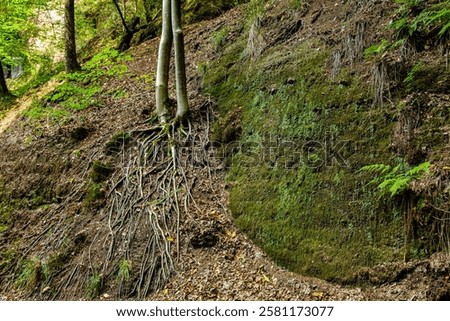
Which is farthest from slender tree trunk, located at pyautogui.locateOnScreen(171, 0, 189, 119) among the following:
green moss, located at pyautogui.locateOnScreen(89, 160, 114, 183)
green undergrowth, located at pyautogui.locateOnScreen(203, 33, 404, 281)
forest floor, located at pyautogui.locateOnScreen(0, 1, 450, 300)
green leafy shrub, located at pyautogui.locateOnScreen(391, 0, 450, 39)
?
green leafy shrub, located at pyautogui.locateOnScreen(391, 0, 450, 39)

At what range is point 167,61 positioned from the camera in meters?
8.45

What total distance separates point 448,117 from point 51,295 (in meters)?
5.88

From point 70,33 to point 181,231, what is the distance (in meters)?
7.96

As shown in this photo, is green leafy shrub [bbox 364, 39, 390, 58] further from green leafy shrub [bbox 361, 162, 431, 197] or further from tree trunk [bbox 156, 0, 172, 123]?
tree trunk [bbox 156, 0, 172, 123]

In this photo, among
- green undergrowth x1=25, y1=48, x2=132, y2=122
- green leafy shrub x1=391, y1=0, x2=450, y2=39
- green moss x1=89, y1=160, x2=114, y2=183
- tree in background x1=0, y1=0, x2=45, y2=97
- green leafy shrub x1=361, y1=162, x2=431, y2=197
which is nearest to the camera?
green leafy shrub x1=361, y1=162, x2=431, y2=197

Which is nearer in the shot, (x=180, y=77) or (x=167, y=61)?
(x=180, y=77)

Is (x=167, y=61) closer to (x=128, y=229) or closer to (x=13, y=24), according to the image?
(x=128, y=229)

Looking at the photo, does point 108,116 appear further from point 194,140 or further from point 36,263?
point 36,263

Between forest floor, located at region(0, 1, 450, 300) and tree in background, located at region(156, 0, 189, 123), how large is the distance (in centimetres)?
47

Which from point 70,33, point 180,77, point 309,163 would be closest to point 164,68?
point 180,77

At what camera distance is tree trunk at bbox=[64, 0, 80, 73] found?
11109mm

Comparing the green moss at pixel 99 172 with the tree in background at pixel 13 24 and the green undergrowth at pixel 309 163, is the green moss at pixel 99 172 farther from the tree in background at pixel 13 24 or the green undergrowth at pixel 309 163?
the tree in background at pixel 13 24

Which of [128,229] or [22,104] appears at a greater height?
[22,104]


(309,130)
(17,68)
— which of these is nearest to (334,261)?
(309,130)
